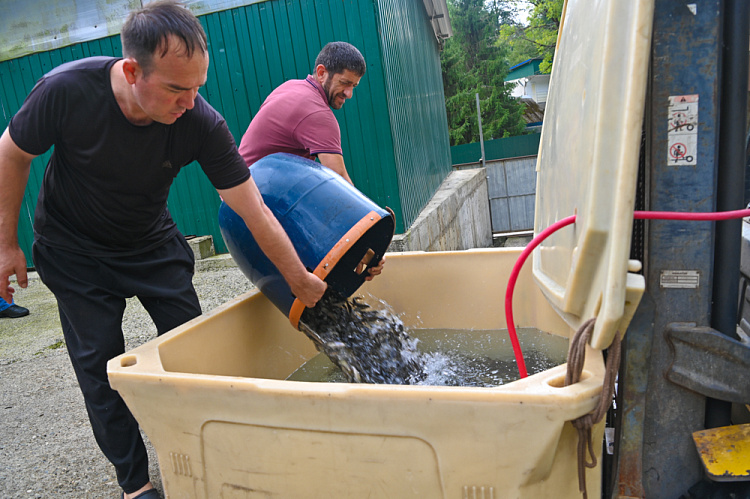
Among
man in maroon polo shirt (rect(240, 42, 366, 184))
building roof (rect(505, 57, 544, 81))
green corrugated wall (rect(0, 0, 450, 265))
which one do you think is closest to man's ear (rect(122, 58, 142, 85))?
man in maroon polo shirt (rect(240, 42, 366, 184))

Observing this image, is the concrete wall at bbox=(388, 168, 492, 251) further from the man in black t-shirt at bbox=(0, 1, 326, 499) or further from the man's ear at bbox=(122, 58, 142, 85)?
the man's ear at bbox=(122, 58, 142, 85)

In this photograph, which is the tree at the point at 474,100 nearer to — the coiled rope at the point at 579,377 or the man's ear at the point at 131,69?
the man's ear at the point at 131,69

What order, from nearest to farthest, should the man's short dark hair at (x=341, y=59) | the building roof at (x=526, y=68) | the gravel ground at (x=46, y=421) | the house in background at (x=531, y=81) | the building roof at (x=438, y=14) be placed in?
1. the gravel ground at (x=46, y=421)
2. the man's short dark hair at (x=341, y=59)
3. the building roof at (x=438, y=14)
4. the house in background at (x=531, y=81)
5. the building roof at (x=526, y=68)

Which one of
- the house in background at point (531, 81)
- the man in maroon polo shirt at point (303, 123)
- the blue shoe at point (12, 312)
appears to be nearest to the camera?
the man in maroon polo shirt at point (303, 123)

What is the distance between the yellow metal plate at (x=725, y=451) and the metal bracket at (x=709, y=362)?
0.25 feet

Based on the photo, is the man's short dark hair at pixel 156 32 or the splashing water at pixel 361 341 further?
the splashing water at pixel 361 341

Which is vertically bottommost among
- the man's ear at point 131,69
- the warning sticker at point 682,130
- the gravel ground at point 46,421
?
the gravel ground at point 46,421

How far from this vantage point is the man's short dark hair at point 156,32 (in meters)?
1.43

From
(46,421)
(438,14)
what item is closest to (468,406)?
(46,421)

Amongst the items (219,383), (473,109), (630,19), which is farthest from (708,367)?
(473,109)

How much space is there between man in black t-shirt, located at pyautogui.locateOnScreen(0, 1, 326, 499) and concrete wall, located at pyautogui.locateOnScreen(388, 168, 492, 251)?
2807 millimetres

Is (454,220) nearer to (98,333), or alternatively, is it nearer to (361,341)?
(361,341)

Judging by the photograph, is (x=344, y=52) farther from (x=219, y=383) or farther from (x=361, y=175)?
(x=361, y=175)

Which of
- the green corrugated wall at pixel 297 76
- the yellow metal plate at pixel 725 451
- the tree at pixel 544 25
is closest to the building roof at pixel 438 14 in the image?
the green corrugated wall at pixel 297 76
